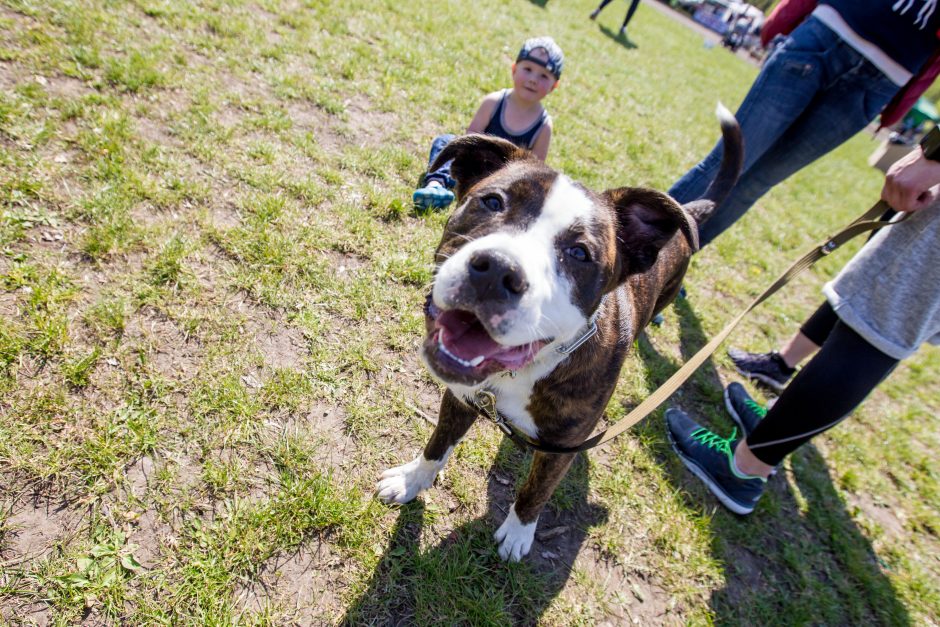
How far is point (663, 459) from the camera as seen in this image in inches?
136

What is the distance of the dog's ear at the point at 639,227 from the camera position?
87.4 inches

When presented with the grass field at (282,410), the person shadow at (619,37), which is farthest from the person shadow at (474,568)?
the person shadow at (619,37)

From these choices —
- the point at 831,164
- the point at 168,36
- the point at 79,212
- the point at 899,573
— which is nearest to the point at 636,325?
the point at 899,573

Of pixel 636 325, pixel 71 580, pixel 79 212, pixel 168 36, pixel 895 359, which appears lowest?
pixel 71 580

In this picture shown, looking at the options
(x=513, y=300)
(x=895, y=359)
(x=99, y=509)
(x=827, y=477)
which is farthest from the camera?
(x=827, y=477)

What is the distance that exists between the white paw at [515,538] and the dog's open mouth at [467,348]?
3.91 ft

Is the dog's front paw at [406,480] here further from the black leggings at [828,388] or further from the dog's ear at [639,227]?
the black leggings at [828,388]

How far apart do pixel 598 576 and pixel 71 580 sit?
8.90 feet

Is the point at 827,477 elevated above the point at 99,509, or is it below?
above

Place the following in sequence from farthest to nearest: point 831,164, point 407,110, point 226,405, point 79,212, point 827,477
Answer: point 831,164 → point 407,110 → point 827,477 → point 79,212 → point 226,405

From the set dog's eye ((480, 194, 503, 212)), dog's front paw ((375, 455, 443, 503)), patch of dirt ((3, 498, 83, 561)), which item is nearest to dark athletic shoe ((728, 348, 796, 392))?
dog's front paw ((375, 455, 443, 503))

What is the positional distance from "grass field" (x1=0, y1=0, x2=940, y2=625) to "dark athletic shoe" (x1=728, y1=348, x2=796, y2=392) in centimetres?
23

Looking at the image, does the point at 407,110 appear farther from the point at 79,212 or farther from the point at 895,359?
the point at 895,359

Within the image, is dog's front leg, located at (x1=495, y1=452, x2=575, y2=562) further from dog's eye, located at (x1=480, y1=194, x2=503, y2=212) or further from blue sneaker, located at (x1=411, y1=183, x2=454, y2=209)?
blue sneaker, located at (x1=411, y1=183, x2=454, y2=209)
